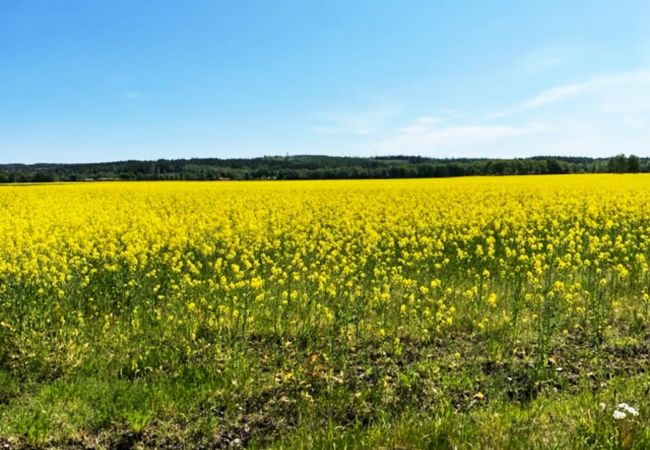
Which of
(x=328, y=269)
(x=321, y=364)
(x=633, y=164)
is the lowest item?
(x=321, y=364)

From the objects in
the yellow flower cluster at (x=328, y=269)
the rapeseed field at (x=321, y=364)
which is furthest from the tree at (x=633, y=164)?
the rapeseed field at (x=321, y=364)

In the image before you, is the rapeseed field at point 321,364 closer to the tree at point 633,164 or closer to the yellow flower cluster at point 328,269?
the yellow flower cluster at point 328,269

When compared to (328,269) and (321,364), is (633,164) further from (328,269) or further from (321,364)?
(321,364)

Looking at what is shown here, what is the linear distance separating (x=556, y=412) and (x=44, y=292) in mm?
6987

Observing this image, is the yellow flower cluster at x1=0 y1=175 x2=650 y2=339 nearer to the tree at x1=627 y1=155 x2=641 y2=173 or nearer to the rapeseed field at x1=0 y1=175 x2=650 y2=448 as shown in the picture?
the rapeseed field at x1=0 y1=175 x2=650 y2=448

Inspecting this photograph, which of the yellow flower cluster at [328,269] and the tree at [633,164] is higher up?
the tree at [633,164]

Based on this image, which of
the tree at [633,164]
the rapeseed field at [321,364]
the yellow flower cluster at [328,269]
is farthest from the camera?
the tree at [633,164]

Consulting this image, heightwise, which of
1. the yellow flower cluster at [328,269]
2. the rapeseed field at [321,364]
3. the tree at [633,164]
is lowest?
the rapeseed field at [321,364]

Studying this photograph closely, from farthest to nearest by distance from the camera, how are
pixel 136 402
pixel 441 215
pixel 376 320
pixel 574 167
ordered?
pixel 574 167, pixel 441 215, pixel 376 320, pixel 136 402

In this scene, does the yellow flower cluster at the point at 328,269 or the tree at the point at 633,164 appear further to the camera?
the tree at the point at 633,164

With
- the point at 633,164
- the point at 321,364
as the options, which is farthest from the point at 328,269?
the point at 633,164

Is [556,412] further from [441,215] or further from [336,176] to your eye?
[336,176]

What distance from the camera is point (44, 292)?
7.84 meters

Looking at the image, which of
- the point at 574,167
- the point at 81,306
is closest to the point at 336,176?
the point at 574,167
